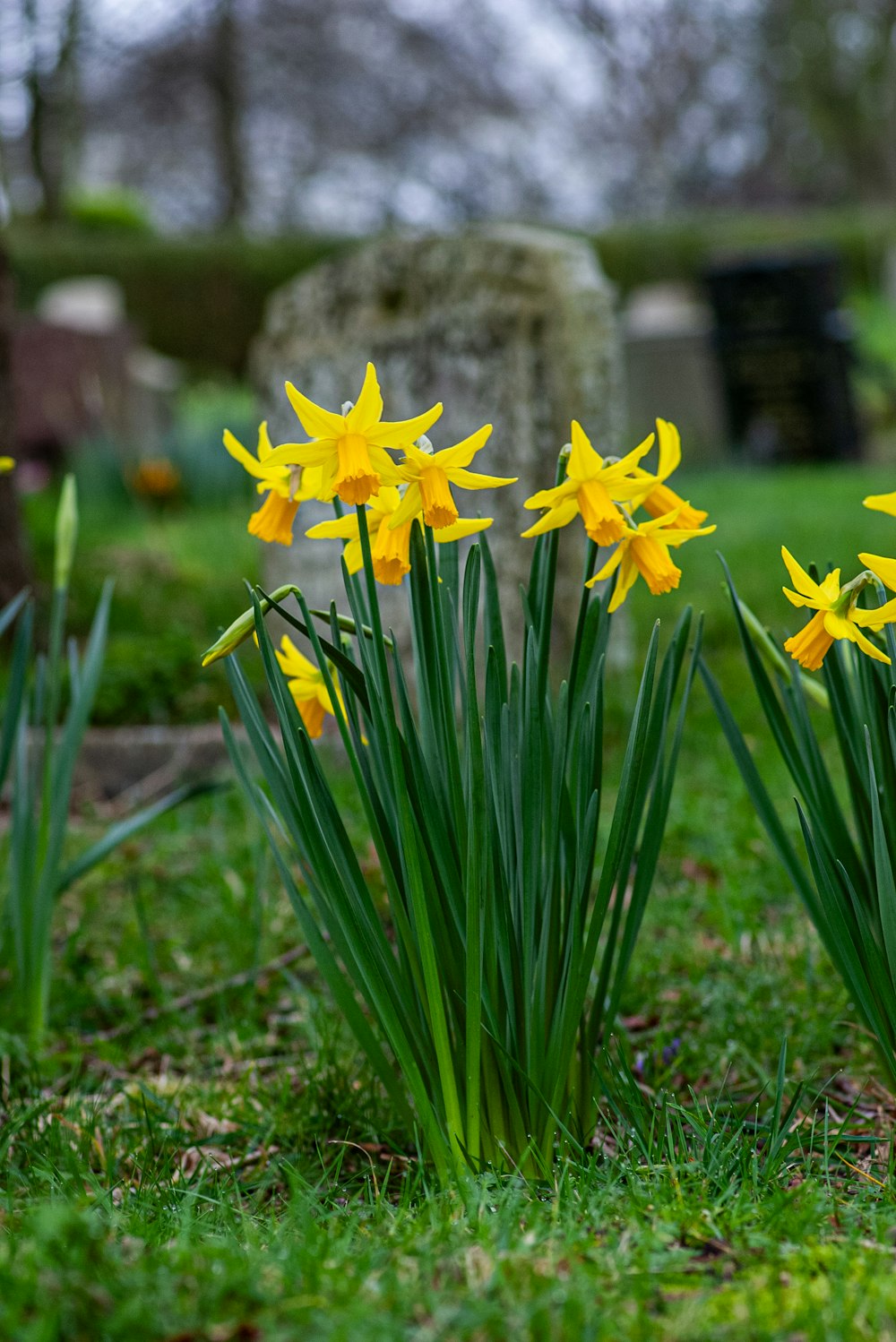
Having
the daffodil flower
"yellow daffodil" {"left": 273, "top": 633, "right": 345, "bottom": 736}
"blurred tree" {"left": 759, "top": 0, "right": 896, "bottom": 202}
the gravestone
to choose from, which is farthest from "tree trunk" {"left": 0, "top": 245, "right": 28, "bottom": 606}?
"blurred tree" {"left": 759, "top": 0, "right": 896, "bottom": 202}

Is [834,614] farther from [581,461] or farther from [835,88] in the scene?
[835,88]

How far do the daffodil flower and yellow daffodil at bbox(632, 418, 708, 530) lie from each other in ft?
0.55

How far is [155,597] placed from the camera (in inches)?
184

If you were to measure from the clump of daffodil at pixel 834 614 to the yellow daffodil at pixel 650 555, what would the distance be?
12cm

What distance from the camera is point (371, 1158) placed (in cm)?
147

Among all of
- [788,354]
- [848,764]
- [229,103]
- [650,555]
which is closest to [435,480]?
[650,555]

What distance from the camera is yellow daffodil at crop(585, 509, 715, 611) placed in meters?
1.25

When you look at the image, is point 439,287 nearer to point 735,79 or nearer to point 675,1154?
point 675,1154

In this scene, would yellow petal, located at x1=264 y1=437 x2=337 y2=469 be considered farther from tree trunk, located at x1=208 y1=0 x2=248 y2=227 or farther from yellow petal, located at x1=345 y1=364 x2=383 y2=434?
tree trunk, located at x1=208 y1=0 x2=248 y2=227

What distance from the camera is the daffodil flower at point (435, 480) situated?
1.18 meters

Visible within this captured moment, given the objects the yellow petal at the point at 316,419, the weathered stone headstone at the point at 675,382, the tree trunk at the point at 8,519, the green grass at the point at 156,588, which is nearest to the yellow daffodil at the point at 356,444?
the yellow petal at the point at 316,419

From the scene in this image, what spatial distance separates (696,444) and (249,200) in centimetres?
1339

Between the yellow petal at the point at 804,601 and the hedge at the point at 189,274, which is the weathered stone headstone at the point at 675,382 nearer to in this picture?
the hedge at the point at 189,274

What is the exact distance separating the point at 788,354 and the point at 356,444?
355 inches
